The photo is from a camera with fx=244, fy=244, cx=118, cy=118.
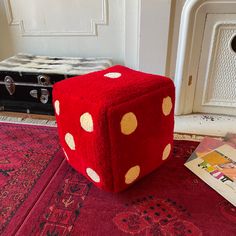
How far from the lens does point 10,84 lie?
1.59m

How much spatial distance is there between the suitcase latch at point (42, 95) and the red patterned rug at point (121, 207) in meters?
0.56

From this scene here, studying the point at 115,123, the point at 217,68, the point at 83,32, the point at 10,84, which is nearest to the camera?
the point at 115,123

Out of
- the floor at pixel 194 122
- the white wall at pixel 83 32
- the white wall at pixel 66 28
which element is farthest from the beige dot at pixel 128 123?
the white wall at pixel 66 28

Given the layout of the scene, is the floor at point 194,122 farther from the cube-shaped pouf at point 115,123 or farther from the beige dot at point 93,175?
the beige dot at point 93,175

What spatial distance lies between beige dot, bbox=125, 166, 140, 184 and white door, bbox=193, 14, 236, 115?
849 millimetres

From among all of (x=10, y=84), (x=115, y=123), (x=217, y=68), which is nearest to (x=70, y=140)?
(x=115, y=123)

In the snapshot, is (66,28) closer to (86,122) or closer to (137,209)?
(86,122)

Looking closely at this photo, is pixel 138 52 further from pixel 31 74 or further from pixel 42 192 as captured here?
pixel 42 192

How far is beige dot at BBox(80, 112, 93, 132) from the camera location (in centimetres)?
83

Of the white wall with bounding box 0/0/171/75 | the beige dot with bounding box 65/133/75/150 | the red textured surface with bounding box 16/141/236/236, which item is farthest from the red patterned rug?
the white wall with bounding box 0/0/171/75

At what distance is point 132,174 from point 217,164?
45cm

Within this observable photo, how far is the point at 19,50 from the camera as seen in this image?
1953 mm

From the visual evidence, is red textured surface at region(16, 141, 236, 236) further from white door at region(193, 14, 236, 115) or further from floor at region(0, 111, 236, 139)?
white door at region(193, 14, 236, 115)

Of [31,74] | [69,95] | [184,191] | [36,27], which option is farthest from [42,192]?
[36,27]
